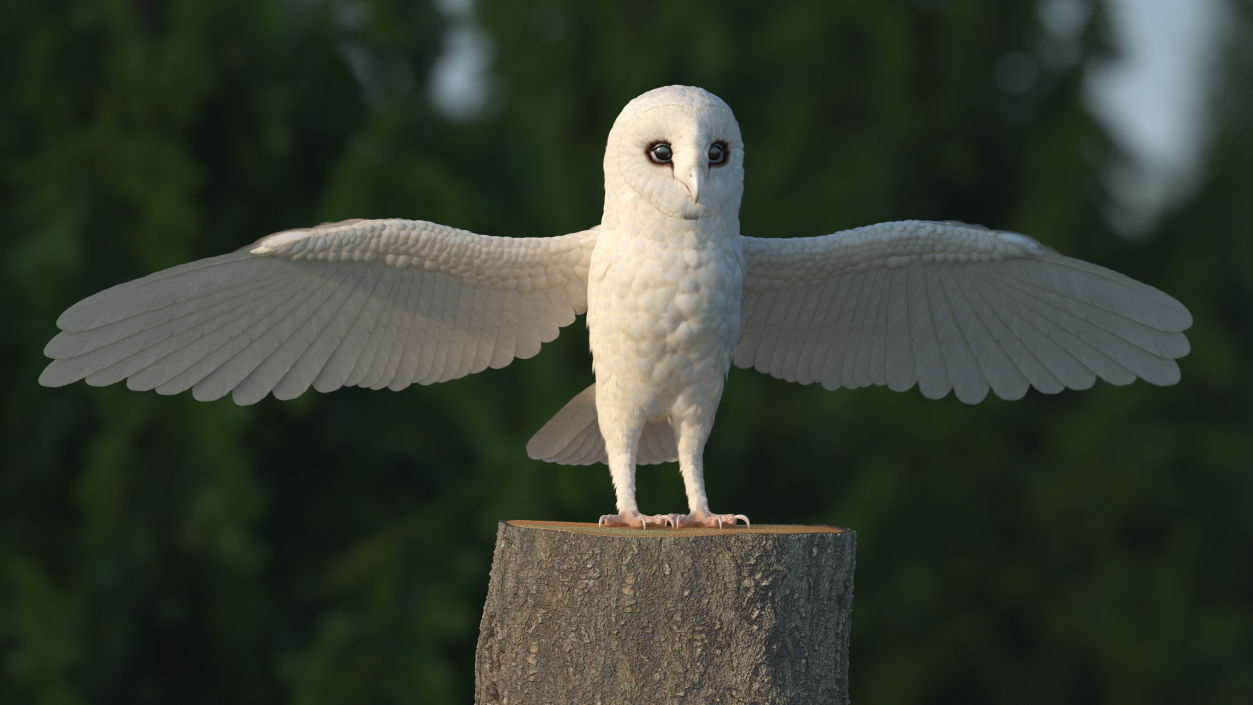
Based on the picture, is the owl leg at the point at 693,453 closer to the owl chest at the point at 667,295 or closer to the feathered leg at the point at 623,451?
the feathered leg at the point at 623,451

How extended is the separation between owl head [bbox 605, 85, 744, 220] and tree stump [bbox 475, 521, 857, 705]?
0.75 metres

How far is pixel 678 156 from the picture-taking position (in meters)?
2.28

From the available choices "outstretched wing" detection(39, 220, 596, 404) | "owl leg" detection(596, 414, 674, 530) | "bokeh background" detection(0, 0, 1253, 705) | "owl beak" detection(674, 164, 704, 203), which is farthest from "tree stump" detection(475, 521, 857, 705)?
"bokeh background" detection(0, 0, 1253, 705)

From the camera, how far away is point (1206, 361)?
6.28 m

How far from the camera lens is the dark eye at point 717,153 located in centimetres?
234

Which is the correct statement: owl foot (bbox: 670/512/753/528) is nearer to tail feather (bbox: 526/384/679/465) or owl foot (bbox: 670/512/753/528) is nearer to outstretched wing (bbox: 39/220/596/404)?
tail feather (bbox: 526/384/679/465)

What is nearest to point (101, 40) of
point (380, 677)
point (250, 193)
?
point (250, 193)

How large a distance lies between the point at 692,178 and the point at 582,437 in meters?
0.84

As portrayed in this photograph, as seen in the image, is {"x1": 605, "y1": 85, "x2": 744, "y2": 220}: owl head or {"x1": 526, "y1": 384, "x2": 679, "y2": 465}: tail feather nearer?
{"x1": 605, "y1": 85, "x2": 744, "y2": 220}: owl head

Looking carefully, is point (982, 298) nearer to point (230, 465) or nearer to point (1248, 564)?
point (230, 465)

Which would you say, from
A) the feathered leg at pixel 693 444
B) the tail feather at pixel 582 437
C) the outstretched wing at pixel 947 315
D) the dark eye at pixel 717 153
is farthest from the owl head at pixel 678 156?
the tail feather at pixel 582 437

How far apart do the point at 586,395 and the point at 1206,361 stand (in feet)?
17.0

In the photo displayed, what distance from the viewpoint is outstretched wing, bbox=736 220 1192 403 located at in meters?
2.56

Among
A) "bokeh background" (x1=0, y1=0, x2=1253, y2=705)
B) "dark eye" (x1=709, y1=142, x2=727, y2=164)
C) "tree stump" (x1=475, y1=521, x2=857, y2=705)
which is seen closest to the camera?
"tree stump" (x1=475, y1=521, x2=857, y2=705)
